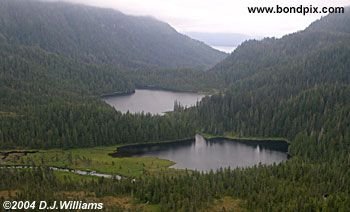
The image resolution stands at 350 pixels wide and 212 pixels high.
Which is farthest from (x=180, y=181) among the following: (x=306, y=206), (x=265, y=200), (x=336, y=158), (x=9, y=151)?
(x=9, y=151)

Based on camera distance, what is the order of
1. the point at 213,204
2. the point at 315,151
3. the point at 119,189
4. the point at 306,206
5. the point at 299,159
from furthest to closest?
the point at 315,151
the point at 299,159
the point at 119,189
the point at 213,204
the point at 306,206

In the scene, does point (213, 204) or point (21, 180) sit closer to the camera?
point (213, 204)

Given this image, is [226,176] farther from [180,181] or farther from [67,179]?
[67,179]

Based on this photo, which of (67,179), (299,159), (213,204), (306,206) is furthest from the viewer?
(299,159)

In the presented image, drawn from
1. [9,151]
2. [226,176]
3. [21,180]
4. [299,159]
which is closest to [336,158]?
[299,159]

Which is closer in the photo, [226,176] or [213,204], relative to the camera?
[213,204]

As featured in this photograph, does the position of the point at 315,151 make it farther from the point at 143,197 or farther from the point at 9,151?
the point at 9,151
